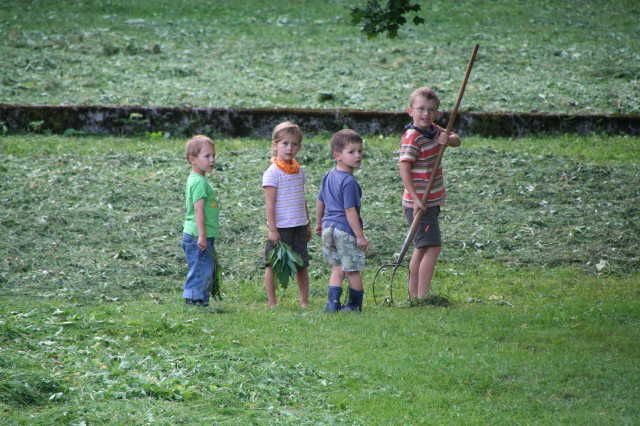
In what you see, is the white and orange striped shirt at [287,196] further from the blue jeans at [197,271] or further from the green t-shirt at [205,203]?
the blue jeans at [197,271]

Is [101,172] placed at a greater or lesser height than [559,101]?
lesser

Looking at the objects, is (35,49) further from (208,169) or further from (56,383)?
(56,383)

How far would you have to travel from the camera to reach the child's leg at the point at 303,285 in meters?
8.48

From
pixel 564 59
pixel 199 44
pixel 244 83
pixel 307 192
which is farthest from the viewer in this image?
pixel 199 44

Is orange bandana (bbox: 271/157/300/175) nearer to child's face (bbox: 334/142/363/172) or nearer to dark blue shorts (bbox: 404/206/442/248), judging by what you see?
child's face (bbox: 334/142/363/172)

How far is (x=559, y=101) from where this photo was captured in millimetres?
15727

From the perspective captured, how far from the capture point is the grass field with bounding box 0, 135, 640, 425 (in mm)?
5871

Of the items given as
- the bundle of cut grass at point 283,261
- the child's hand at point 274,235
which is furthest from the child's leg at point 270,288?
the child's hand at point 274,235

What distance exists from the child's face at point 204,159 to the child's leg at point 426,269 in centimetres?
189

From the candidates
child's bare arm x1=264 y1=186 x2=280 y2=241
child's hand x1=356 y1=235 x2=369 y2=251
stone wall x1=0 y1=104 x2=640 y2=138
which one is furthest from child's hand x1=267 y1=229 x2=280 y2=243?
stone wall x1=0 y1=104 x2=640 y2=138

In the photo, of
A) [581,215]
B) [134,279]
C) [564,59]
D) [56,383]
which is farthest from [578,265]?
[564,59]

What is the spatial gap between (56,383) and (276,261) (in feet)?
8.78

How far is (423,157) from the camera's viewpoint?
8367mm

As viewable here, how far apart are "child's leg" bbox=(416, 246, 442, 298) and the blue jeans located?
5.55ft
